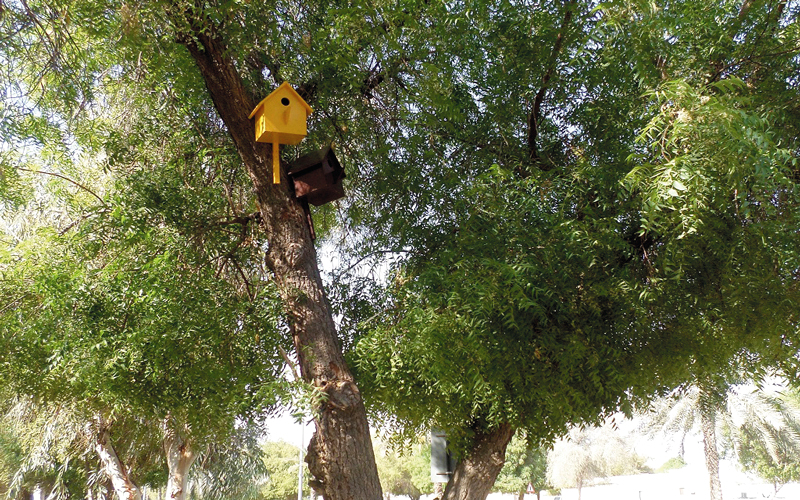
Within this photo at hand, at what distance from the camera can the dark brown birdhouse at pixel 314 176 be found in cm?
415

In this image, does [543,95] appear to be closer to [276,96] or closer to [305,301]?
[276,96]

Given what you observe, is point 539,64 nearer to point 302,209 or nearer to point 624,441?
point 302,209

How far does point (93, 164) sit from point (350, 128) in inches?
158

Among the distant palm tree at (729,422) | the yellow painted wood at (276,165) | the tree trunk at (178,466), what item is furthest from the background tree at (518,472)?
the yellow painted wood at (276,165)

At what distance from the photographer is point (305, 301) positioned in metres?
3.80

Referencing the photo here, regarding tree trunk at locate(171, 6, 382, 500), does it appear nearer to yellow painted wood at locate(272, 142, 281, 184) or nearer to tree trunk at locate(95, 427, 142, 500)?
yellow painted wood at locate(272, 142, 281, 184)

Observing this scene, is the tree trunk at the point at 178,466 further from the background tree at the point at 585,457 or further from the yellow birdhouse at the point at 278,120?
the background tree at the point at 585,457

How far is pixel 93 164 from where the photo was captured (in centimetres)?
758

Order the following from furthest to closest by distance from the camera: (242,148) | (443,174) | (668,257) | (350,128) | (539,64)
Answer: (350,128), (443,174), (539,64), (242,148), (668,257)

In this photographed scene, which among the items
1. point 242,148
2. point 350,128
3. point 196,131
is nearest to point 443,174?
point 350,128

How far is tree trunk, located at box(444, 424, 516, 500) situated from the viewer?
506 centimetres

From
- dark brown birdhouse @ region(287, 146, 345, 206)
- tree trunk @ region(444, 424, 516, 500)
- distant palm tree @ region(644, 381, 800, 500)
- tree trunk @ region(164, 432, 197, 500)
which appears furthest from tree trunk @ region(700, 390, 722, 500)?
dark brown birdhouse @ region(287, 146, 345, 206)

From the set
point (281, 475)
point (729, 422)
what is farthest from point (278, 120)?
point (281, 475)

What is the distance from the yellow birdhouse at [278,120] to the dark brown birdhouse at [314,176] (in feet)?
0.71
